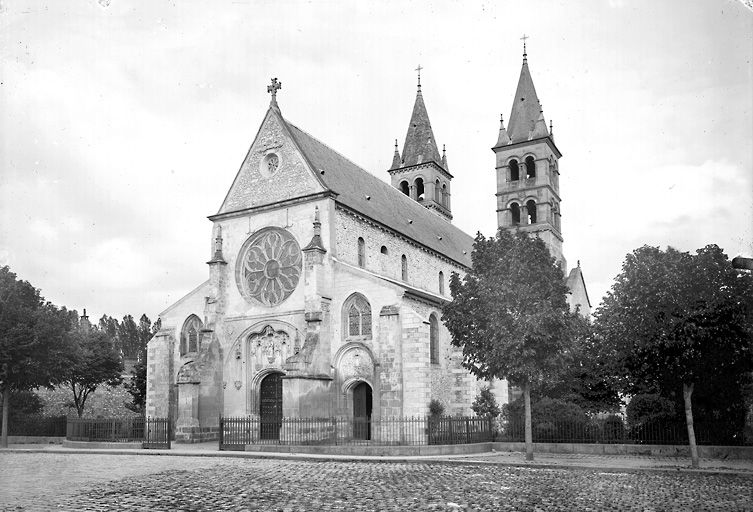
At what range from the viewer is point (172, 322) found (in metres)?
38.5

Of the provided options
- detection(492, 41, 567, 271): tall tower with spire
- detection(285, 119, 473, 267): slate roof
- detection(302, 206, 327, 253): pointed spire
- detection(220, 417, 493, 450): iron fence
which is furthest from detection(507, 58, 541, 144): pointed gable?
detection(220, 417, 493, 450): iron fence

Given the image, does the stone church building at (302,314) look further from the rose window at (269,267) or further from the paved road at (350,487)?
the paved road at (350,487)

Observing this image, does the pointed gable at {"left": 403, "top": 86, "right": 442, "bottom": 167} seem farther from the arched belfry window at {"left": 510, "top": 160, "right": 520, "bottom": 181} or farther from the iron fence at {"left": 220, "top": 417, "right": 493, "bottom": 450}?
the iron fence at {"left": 220, "top": 417, "right": 493, "bottom": 450}

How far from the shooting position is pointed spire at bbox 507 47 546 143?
5766 centimetres

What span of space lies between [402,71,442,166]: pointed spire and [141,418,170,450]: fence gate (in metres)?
38.7

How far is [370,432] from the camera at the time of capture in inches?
1275

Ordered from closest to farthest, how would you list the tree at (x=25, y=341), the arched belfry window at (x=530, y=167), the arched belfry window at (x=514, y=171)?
the tree at (x=25, y=341)
the arched belfry window at (x=530, y=167)
the arched belfry window at (x=514, y=171)

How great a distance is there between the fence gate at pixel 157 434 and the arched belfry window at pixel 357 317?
8.88m

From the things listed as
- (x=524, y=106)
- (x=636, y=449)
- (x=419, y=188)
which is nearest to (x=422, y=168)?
(x=419, y=188)

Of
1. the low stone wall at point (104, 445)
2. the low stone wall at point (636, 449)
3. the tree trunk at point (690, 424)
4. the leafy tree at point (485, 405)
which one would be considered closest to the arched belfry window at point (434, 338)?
the leafy tree at point (485, 405)

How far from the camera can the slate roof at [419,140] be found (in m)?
63.9

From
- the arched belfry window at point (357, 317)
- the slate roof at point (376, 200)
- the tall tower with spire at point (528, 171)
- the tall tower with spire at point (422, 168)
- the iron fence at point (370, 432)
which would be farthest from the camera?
the tall tower with spire at point (422, 168)

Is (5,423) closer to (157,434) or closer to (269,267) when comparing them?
(157,434)

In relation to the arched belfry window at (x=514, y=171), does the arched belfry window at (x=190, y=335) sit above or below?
below
